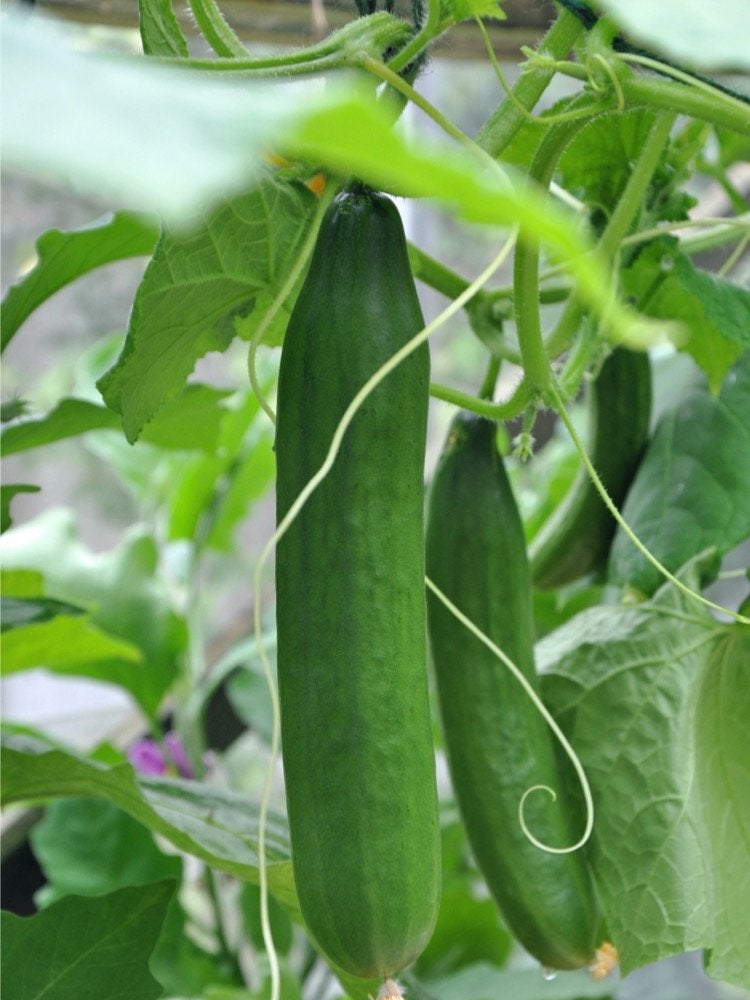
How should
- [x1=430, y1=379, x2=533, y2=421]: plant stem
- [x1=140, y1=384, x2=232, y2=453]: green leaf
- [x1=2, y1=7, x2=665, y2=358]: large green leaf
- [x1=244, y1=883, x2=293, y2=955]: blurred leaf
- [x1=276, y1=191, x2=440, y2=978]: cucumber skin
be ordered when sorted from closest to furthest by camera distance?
[x1=2, y1=7, x2=665, y2=358]: large green leaf → [x1=276, y1=191, x2=440, y2=978]: cucumber skin → [x1=430, y1=379, x2=533, y2=421]: plant stem → [x1=140, y1=384, x2=232, y2=453]: green leaf → [x1=244, y1=883, x2=293, y2=955]: blurred leaf

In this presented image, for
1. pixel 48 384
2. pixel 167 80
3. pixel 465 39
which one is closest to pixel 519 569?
pixel 167 80

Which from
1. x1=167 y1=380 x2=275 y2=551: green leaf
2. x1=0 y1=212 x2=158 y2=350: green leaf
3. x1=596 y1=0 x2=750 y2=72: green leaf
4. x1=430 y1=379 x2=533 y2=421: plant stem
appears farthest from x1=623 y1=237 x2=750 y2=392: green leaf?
x1=167 y1=380 x2=275 y2=551: green leaf

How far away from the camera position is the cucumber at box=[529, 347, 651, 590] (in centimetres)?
72

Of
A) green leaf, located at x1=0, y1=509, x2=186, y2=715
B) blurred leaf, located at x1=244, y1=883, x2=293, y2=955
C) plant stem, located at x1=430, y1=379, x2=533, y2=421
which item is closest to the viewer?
plant stem, located at x1=430, y1=379, x2=533, y2=421

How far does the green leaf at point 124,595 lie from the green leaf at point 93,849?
11 cm

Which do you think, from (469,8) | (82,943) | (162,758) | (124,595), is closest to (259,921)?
(162,758)

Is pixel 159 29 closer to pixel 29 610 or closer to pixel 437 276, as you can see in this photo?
pixel 437 276

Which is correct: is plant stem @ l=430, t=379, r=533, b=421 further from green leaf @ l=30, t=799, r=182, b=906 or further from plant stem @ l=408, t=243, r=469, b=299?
green leaf @ l=30, t=799, r=182, b=906

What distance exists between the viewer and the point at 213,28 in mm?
505

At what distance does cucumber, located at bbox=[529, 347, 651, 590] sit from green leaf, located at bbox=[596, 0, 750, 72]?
44 cm

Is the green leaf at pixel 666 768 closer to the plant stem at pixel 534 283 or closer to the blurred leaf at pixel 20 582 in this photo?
the plant stem at pixel 534 283

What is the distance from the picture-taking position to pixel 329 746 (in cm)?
42

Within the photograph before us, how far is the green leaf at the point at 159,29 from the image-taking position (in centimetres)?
49

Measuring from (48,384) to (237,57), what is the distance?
1387mm
